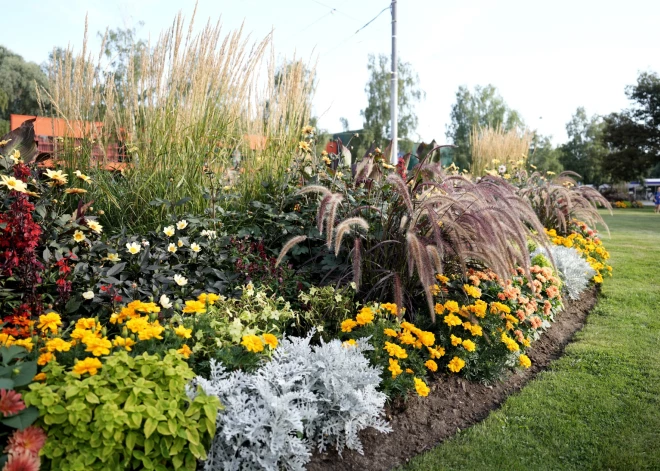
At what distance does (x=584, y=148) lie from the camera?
3941 centimetres

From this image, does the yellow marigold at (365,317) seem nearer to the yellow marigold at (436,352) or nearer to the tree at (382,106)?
the yellow marigold at (436,352)

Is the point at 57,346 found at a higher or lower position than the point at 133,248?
lower

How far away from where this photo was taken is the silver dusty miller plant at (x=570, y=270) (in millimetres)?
4398

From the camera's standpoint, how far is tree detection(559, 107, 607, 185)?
115 ft

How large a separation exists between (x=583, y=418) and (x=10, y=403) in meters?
2.44

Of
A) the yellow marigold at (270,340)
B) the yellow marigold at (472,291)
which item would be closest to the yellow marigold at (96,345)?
the yellow marigold at (270,340)

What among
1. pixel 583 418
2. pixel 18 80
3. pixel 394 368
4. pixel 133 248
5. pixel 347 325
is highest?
pixel 18 80

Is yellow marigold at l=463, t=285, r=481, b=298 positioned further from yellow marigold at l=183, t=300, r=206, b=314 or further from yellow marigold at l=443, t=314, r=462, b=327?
yellow marigold at l=183, t=300, r=206, b=314

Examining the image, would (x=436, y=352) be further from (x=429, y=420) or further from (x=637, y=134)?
(x=637, y=134)

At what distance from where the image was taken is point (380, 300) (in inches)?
110

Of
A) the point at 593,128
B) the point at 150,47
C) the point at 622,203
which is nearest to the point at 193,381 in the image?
the point at 150,47

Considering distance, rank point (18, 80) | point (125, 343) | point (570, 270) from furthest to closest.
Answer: point (18, 80) → point (570, 270) → point (125, 343)

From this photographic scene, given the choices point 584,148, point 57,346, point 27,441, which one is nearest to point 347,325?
point 57,346

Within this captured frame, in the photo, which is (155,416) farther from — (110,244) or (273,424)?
(110,244)
